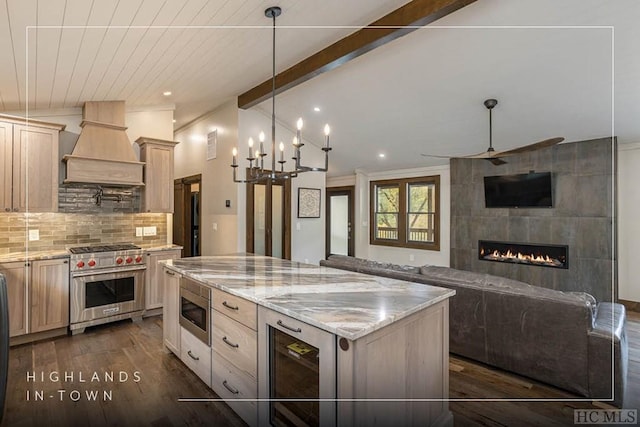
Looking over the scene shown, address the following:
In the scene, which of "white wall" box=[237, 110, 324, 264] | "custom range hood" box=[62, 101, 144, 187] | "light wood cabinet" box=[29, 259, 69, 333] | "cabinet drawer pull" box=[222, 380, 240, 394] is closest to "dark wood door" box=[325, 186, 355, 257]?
"white wall" box=[237, 110, 324, 264]

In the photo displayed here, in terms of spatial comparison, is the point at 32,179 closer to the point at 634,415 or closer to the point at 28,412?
the point at 28,412

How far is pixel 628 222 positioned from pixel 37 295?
24.3ft

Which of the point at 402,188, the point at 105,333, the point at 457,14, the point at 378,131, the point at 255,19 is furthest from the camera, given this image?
the point at 402,188

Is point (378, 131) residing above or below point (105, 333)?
above

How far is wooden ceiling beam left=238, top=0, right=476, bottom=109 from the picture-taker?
273 centimetres

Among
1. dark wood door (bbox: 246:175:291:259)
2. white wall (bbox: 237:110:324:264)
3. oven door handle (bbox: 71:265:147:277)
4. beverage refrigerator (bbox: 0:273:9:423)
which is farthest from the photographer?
dark wood door (bbox: 246:175:291:259)

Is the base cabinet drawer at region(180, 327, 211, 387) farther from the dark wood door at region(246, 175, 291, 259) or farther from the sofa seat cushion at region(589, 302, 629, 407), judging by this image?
the sofa seat cushion at region(589, 302, 629, 407)

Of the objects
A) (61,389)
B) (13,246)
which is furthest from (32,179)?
(61,389)

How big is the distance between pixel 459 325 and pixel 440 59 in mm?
2852

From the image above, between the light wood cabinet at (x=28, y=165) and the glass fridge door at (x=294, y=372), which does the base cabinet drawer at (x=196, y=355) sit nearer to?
the glass fridge door at (x=294, y=372)

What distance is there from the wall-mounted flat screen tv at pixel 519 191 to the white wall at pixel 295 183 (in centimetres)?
307

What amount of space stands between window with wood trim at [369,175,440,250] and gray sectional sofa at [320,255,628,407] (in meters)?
3.92

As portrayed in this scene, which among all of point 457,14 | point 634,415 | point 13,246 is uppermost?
point 457,14

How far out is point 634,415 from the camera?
2.19 m
